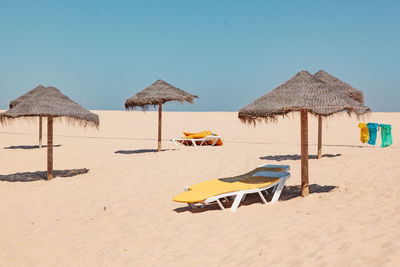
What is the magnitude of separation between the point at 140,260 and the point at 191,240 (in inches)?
29.4

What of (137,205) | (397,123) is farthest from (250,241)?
(397,123)

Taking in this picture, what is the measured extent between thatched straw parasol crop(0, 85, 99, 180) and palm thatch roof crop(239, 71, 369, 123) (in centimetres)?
441

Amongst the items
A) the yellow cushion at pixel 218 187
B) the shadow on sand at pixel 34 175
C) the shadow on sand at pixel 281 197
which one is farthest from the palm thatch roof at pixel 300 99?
the shadow on sand at pixel 34 175

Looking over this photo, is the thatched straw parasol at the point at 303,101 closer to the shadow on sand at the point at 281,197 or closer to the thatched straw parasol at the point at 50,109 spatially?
the shadow on sand at the point at 281,197

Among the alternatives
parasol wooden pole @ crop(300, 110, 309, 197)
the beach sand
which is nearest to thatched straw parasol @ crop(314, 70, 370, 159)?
the beach sand

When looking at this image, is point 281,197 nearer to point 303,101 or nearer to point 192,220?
point 303,101

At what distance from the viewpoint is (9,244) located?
5016 millimetres

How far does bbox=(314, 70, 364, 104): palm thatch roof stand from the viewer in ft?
40.3

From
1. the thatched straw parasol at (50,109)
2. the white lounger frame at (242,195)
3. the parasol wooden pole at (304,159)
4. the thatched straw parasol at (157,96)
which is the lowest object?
the white lounger frame at (242,195)

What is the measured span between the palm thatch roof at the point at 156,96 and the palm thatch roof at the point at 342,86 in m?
4.67

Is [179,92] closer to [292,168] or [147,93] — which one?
[147,93]

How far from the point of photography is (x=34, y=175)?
10.2 m

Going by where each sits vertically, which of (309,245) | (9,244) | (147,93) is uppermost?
(147,93)

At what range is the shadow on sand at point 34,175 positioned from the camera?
970cm
